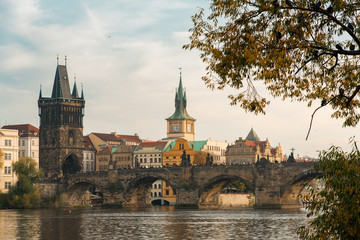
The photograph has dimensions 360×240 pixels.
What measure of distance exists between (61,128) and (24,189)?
42.9m

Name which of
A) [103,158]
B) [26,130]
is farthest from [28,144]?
[103,158]

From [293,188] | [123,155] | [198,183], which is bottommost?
[293,188]

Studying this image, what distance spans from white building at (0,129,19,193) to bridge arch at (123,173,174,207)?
74.2 feet

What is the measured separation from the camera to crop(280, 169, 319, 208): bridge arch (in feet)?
365

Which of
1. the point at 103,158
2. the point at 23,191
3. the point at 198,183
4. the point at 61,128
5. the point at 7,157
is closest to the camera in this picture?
the point at 198,183

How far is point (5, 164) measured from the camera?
128625 millimetres

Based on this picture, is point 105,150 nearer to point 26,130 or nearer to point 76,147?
point 76,147

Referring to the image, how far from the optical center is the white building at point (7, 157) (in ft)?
417

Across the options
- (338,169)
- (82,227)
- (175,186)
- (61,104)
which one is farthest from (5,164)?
(338,169)

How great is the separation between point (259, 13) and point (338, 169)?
23.5 feet

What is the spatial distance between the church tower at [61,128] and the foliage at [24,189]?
33195mm

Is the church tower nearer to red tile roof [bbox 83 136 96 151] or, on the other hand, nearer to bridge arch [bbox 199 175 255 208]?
red tile roof [bbox 83 136 96 151]

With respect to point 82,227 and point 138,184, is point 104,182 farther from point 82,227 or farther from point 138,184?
point 82,227

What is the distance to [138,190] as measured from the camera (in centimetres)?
14138
